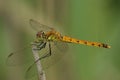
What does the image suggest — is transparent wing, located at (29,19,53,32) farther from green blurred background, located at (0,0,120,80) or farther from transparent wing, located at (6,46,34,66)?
transparent wing, located at (6,46,34,66)

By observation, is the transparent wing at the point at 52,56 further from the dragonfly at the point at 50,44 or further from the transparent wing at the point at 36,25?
the transparent wing at the point at 36,25

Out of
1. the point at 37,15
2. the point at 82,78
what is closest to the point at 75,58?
the point at 82,78

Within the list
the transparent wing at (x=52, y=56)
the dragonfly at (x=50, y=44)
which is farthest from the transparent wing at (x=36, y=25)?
the transparent wing at (x=52, y=56)

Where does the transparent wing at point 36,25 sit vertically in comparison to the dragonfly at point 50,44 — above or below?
above

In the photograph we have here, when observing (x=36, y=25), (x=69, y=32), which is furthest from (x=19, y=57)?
(x=69, y=32)

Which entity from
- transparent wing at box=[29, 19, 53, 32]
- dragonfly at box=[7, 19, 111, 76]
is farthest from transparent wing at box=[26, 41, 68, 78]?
transparent wing at box=[29, 19, 53, 32]

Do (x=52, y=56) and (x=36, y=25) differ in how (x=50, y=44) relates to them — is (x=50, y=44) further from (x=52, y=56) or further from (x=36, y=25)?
(x=36, y=25)
